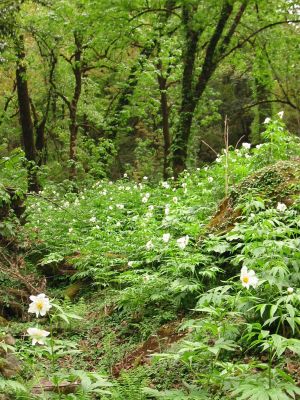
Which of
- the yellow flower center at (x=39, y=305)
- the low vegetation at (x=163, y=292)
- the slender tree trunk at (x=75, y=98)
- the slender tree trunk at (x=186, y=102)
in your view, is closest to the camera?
the yellow flower center at (x=39, y=305)

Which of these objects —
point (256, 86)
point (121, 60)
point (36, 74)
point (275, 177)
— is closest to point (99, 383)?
point (275, 177)

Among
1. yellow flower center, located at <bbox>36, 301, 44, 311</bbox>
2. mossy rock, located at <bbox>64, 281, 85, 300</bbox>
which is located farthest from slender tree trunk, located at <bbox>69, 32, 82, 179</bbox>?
yellow flower center, located at <bbox>36, 301, 44, 311</bbox>

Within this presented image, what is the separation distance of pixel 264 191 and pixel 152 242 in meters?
1.71

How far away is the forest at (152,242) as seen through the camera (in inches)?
144

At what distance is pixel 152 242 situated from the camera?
6902mm

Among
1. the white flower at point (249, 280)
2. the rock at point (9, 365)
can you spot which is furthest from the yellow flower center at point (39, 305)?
the white flower at point (249, 280)

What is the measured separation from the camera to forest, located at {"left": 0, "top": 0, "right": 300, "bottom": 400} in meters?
3.65

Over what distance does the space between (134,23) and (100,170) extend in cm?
470

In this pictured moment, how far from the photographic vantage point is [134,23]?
48.4 feet

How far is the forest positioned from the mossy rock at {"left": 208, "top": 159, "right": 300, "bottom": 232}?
0.02m

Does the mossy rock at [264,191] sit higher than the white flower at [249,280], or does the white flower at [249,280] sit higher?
the mossy rock at [264,191]

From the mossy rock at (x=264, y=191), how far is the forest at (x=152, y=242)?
0.08 ft

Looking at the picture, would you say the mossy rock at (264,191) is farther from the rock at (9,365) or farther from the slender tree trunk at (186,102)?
the slender tree trunk at (186,102)

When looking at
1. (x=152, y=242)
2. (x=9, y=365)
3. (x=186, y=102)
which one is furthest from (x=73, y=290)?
(x=186, y=102)
